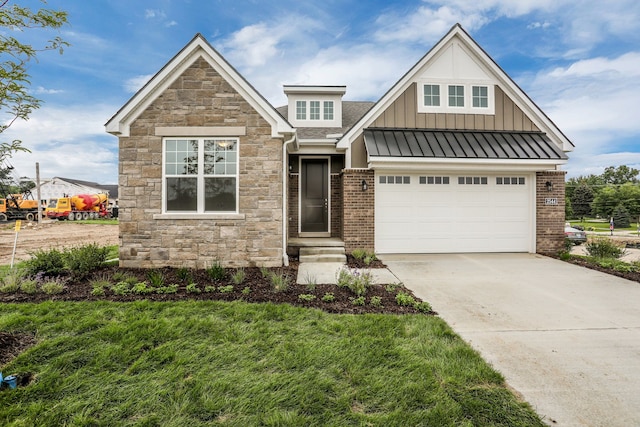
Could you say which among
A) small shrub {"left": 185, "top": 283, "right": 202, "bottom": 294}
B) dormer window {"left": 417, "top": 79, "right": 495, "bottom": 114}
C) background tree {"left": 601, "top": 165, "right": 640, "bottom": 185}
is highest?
background tree {"left": 601, "top": 165, "right": 640, "bottom": 185}

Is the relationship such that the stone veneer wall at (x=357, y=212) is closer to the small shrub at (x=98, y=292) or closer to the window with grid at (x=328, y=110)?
the window with grid at (x=328, y=110)

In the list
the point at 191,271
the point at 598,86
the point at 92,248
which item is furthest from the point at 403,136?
the point at 598,86

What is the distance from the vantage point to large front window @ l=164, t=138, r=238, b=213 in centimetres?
752

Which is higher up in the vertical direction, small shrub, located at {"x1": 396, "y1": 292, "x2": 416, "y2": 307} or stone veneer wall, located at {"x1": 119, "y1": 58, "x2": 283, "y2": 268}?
stone veneer wall, located at {"x1": 119, "y1": 58, "x2": 283, "y2": 268}

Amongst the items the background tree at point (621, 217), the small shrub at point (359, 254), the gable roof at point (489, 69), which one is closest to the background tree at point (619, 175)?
the background tree at point (621, 217)

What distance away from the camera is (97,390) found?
2.66 m

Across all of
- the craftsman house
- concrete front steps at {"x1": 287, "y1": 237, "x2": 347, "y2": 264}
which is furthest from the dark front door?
concrete front steps at {"x1": 287, "y1": 237, "x2": 347, "y2": 264}

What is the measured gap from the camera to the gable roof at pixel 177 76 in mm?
7238

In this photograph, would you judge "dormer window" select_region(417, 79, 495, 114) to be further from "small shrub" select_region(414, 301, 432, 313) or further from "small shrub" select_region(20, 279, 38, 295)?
"small shrub" select_region(20, 279, 38, 295)

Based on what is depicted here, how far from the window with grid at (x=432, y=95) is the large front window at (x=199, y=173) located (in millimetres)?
6251

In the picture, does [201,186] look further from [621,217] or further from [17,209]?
[621,217]

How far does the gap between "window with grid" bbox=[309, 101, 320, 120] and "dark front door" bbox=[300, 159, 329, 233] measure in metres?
2.44

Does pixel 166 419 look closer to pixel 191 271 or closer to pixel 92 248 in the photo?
pixel 191 271

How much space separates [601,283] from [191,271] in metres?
8.90
